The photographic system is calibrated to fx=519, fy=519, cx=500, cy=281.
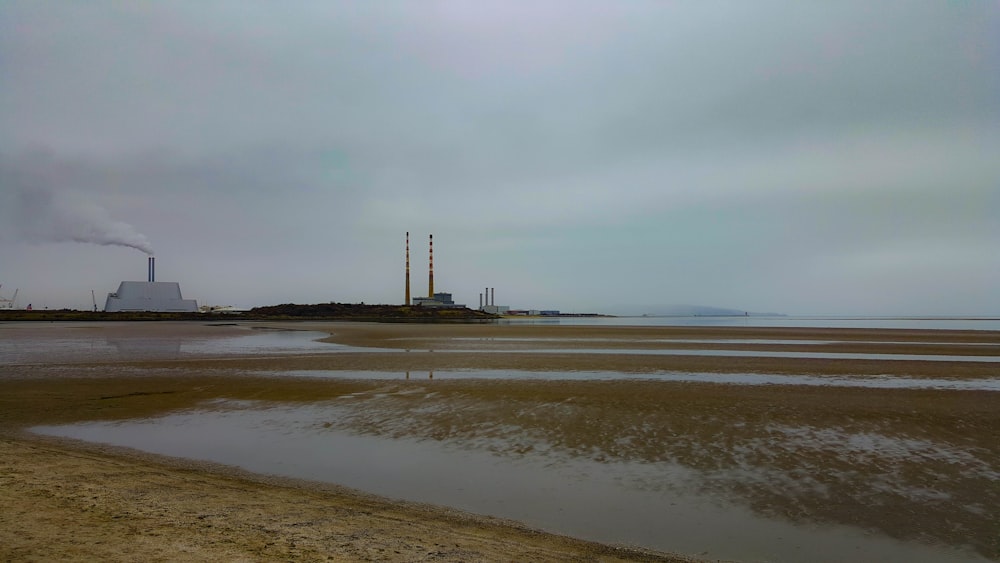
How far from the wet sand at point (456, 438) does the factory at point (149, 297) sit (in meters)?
101

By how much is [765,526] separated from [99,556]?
6.20 meters

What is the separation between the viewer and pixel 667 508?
6.20 m

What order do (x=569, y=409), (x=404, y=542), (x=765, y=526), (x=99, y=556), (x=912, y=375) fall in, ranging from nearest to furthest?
(x=99, y=556), (x=404, y=542), (x=765, y=526), (x=569, y=409), (x=912, y=375)

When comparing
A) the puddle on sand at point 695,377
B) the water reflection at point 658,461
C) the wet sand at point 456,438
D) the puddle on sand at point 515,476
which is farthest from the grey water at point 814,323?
the puddle on sand at point 515,476

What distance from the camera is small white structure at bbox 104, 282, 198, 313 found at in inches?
4063

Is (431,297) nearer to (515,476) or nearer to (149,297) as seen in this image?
(149,297)

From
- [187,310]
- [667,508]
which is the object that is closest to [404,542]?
[667,508]

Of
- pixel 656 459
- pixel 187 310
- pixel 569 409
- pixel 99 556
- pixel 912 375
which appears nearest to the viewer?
pixel 99 556

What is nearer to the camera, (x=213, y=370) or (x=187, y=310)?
(x=213, y=370)

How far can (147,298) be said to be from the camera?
105 meters

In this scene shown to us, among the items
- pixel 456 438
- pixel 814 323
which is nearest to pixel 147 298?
pixel 456 438

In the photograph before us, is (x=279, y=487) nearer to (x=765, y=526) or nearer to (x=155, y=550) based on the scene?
(x=155, y=550)

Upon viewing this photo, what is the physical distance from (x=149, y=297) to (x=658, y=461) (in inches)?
4798

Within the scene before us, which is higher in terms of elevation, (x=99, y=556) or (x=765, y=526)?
(x=99, y=556)
